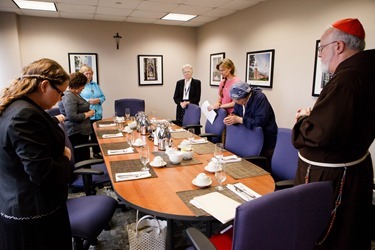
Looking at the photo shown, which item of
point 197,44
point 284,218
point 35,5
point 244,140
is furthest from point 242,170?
point 197,44

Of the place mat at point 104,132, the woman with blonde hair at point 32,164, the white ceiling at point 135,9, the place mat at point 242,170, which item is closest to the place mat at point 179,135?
the place mat at point 104,132

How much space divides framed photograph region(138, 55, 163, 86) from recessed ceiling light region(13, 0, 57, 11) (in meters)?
2.12

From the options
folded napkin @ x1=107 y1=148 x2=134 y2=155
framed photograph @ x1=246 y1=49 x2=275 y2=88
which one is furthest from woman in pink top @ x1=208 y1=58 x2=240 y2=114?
folded napkin @ x1=107 y1=148 x2=134 y2=155

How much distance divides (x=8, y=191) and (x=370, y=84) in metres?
1.85

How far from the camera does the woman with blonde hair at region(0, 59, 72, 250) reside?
114cm

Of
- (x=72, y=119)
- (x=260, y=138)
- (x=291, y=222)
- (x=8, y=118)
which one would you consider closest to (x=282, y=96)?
(x=260, y=138)

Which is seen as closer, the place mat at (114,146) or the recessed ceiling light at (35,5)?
the place mat at (114,146)

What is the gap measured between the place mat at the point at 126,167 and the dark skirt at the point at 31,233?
50cm

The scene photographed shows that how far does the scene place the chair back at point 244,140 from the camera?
2.50m

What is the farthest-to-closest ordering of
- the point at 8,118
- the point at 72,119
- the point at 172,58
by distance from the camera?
the point at 172,58, the point at 72,119, the point at 8,118

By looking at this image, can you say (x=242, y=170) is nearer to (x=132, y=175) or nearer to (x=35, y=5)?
(x=132, y=175)

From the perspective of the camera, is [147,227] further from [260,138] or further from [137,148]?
[260,138]

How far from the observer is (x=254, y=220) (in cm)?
96

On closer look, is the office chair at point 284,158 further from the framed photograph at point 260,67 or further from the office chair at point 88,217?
the framed photograph at point 260,67
